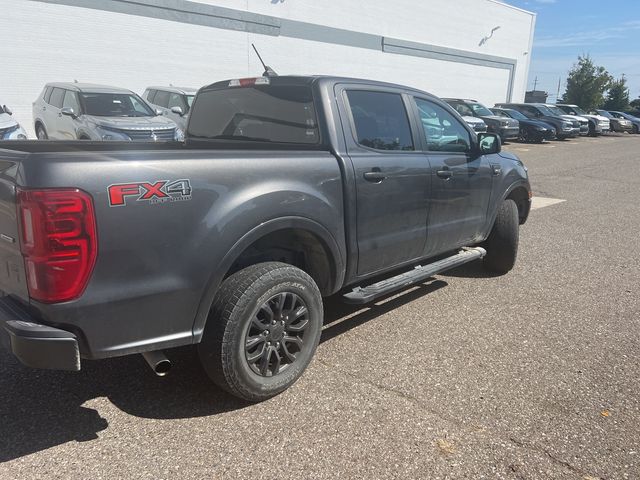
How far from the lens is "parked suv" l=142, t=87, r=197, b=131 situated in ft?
44.6

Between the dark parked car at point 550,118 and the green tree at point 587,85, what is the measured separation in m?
29.6

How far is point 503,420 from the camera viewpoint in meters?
2.87

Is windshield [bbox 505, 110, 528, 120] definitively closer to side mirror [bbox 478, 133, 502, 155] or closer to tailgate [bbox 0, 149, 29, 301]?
side mirror [bbox 478, 133, 502, 155]

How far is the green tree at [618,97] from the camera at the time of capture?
57312 millimetres

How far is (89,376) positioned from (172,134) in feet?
28.1

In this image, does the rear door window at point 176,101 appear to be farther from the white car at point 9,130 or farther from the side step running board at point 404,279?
→ the side step running board at point 404,279

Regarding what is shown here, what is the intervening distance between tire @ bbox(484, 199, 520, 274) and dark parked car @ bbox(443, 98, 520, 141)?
1640 centimetres

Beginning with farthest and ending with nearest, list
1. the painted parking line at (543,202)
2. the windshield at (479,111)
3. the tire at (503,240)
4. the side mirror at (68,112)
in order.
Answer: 1. the windshield at (479,111)
2. the side mirror at (68,112)
3. the painted parking line at (543,202)
4. the tire at (503,240)

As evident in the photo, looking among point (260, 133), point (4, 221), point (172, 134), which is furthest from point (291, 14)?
point (4, 221)

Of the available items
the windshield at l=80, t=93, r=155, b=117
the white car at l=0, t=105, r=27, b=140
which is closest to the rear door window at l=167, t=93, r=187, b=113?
the windshield at l=80, t=93, r=155, b=117

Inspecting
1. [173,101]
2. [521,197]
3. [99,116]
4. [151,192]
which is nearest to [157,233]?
[151,192]

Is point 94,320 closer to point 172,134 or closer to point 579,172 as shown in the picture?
point 172,134

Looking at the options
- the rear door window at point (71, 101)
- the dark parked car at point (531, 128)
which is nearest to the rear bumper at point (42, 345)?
the rear door window at point (71, 101)

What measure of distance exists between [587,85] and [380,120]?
55.3 meters
